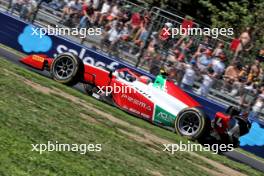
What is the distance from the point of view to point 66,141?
28.5 ft

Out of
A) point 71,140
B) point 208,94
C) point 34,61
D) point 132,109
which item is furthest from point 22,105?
point 208,94

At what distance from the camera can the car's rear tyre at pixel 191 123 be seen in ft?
44.9

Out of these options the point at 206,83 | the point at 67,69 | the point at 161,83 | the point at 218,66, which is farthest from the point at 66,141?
the point at 218,66

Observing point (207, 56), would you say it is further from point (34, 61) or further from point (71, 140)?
point (71, 140)

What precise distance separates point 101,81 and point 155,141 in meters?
4.10

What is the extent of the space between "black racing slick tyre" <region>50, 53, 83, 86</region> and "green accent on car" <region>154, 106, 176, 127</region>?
2282 mm

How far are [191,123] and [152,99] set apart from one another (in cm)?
119

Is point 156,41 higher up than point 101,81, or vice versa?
point 156,41

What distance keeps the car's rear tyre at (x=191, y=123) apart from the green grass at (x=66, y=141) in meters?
0.61

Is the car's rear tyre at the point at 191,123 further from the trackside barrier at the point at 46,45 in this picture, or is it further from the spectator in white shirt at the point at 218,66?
the spectator in white shirt at the point at 218,66

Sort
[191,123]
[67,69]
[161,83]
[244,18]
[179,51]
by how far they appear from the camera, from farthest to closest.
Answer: [244,18]
[179,51]
[67,69]
[161,83]
[191,123]

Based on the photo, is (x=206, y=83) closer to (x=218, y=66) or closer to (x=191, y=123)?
(x=218, y=66)

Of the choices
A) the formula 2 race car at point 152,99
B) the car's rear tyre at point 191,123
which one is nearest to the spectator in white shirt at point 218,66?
the formula 2 race car at point 152,99

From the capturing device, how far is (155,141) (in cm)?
1176
